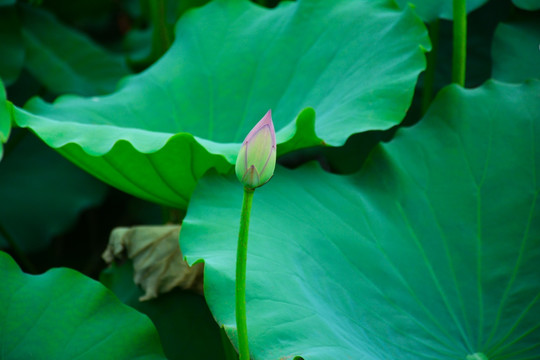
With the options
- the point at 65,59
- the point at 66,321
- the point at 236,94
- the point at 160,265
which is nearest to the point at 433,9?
the point at 236,94

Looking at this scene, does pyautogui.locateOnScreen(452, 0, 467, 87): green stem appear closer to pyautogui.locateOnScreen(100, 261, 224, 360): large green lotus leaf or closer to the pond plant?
the pond plant

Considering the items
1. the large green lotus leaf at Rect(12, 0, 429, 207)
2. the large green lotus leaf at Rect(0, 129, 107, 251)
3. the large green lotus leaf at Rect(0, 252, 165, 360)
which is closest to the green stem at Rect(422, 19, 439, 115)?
the large green lotus leaf at Rect(12, 0, 429, 207)

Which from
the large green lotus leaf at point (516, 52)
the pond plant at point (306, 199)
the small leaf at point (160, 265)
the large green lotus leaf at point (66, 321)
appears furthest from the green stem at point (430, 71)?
the large green lotus leaf at point (66, 321)

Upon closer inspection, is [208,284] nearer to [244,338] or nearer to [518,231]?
[244,338]

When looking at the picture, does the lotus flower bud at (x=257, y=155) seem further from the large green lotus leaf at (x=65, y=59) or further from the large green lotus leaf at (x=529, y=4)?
the large green lotus leaf at (x=65, y=59)

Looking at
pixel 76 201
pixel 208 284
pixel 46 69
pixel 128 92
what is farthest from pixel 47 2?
pixel 208 284
